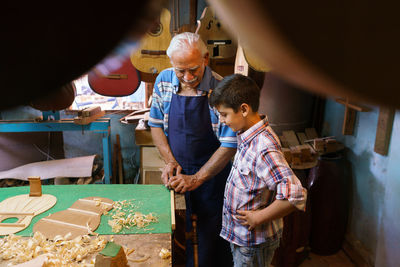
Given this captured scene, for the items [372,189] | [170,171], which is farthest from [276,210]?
[372,189]

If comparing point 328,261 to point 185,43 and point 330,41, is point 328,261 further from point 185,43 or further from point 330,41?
point 330,41

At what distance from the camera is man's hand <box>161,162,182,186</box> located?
2.33 metres

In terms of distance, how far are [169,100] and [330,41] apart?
2412mm

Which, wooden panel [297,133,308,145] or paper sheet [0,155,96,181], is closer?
wooden panel [297,133,308,145]

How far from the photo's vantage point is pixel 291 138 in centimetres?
360

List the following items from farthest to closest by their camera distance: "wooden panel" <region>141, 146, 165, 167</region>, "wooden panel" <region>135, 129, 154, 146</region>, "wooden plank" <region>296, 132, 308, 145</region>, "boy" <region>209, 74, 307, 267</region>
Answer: "wooden panel" <region>141, 146, 165, 167</region>, "wooden panel" <region>135, 129, 154, 146</region>, "wooden plank" <region>296, 132, 308, 145</region>, "boy" <region>209, 74, 307, 267</region>

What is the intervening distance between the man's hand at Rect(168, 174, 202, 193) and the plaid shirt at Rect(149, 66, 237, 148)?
349mm

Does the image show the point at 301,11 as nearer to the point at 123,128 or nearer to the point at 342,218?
the point at 342,218

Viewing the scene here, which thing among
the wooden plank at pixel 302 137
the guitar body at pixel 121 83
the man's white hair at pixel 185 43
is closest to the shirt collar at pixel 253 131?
the man's white hair at pixel 185 43

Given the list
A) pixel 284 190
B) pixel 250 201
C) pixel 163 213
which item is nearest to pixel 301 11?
pixel 284 190

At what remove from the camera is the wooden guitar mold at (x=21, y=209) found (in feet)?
5.72

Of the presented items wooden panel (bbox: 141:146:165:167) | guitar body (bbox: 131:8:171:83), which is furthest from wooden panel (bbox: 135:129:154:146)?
guitar body (bbox: 131:8:171:83)

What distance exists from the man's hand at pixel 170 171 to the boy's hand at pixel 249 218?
70 cm

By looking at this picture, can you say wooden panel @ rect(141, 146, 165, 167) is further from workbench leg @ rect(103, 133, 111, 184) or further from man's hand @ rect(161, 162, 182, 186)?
man's hand @ rect(161, 162, 182, 186)
